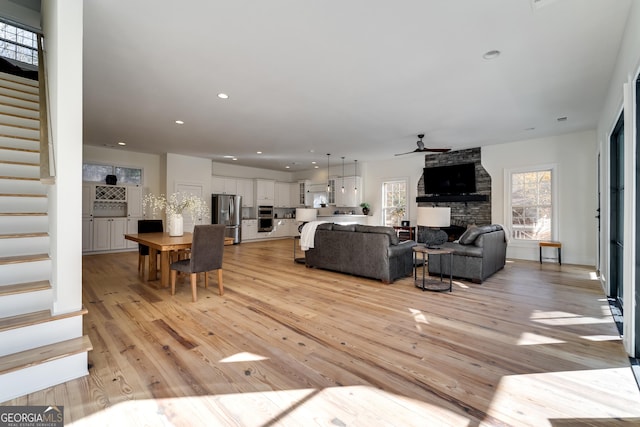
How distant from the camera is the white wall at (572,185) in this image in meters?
5.71

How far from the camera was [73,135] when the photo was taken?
1993 millimetres

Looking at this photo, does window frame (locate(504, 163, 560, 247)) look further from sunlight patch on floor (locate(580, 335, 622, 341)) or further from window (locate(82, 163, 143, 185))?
window (locate(82, 163, 143, 185))

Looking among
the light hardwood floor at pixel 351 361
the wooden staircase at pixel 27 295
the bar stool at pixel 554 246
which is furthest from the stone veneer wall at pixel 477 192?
the wooden staircase at pixel 27 295

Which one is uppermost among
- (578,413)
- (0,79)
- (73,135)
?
(0,79)

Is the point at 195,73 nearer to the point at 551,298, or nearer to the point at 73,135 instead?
the point at 73,135

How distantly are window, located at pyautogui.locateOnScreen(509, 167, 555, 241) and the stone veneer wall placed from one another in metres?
0.53

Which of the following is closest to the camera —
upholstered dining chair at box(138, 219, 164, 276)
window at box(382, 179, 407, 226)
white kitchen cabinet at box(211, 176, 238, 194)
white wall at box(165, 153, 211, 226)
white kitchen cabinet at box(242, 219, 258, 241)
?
upholstered dining chair at box(138, 219, 164, 276)

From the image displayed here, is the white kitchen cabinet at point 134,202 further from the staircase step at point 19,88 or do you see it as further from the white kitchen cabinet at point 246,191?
the staircase step at point 19,88

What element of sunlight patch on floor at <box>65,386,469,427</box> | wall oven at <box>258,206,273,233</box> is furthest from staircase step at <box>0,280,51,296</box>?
wall oven at <box>258,206,273,233</box>

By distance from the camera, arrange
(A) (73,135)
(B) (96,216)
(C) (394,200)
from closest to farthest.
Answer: (A) (73,135) → (B) (96,216) → (C) (394,200)

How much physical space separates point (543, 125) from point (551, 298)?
11.2 ft

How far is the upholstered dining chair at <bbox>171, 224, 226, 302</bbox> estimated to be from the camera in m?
3.47

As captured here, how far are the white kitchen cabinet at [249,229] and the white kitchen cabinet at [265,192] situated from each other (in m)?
0.71

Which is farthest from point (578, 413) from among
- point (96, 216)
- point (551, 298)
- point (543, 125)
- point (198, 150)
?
point (96, 216)
